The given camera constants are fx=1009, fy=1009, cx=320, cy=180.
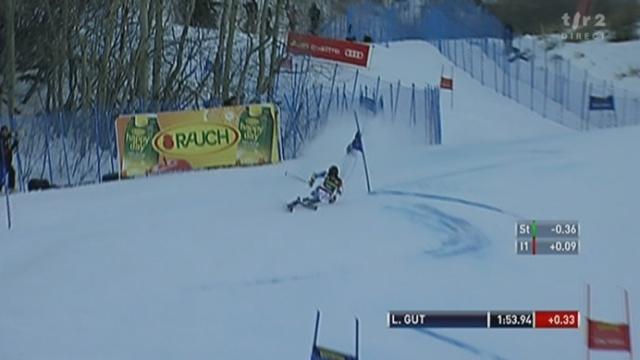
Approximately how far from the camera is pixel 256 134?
136 centimetres

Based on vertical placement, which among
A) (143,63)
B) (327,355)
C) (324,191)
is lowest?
(327,355)

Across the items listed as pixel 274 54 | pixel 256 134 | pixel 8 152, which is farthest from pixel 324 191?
pixel 8 152

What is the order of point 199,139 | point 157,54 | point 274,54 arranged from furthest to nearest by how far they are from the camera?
1. point 157,54
2. point 274,54
3. point 199,139

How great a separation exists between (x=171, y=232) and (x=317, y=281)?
0.66 ft

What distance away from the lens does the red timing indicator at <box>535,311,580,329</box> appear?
1.09 meters

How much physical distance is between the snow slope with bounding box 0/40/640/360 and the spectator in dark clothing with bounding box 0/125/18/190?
10 cm

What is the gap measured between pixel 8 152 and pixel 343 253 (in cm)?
53

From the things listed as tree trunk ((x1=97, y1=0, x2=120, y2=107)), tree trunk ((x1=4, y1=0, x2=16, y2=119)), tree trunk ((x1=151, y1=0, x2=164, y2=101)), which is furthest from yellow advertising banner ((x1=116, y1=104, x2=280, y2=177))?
tree trunk ((x1=4, y1=0, x2=16, y2=119))

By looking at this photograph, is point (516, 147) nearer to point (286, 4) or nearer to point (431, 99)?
point (431, 99)

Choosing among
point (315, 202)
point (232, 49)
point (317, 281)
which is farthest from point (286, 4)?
point (317, 281)

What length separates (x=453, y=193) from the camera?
4.03ft

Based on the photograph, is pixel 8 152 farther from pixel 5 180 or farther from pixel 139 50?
pixel 139 50

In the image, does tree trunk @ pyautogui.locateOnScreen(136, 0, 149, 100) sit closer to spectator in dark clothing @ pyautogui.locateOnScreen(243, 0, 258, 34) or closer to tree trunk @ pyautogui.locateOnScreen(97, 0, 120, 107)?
tree trunk @ pyautogui.locateOnScreen(97, 0, 120, 107)

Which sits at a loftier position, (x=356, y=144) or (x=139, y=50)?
(x=139, y=50)
